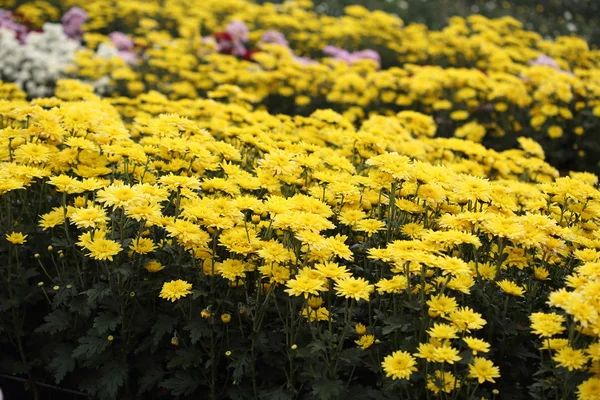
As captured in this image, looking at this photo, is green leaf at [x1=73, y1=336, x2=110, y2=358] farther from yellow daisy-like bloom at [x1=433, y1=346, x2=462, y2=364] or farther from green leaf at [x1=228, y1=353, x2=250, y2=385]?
yellow daisy-like bloom at [x1=433, y1=346, x2=462, y2=364]

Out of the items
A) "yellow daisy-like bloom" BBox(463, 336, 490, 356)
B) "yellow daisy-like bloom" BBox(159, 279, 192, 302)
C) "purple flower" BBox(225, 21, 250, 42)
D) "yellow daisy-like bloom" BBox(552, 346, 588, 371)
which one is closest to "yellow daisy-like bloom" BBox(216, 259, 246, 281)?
"yellow daisy-like bloom" BBox(159, 279, 192, 302)

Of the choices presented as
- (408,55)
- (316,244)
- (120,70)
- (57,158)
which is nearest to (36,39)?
(120,70)

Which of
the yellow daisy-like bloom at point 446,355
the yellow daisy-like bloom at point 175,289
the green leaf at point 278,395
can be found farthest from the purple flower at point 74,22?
the yellow daisy-like bloom at point 446,355

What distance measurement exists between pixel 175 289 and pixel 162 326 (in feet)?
0.78

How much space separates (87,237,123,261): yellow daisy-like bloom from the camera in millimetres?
2596

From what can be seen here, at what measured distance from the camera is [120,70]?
273 inches

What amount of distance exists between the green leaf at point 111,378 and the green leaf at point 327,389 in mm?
857

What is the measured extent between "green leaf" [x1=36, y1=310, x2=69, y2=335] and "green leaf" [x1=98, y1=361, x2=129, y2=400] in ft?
0.88

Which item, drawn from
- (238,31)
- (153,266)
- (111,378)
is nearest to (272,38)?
(238,31)

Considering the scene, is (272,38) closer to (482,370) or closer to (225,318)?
(225,318)

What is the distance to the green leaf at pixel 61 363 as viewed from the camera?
112 inches

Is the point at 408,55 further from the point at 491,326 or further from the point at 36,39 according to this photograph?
the point at 491,326

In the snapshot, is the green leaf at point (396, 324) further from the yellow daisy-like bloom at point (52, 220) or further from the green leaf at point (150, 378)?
the yellow daisy-like bloom at point (52, 220)

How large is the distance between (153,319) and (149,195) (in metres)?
0.60
